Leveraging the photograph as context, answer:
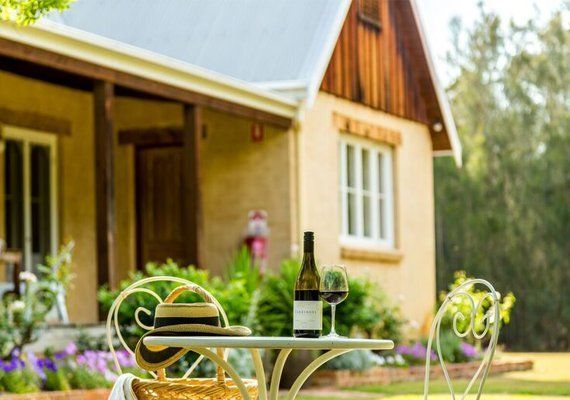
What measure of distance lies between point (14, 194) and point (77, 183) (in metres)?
1.04

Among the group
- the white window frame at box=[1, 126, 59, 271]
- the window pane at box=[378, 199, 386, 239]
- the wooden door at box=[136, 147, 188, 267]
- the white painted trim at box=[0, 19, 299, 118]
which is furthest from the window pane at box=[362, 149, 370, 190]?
the white window frame at box=[1, 126, 59, 271]

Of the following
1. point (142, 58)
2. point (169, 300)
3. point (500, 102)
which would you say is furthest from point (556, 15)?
point (169, 300)

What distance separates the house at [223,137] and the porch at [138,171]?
0.06 feet

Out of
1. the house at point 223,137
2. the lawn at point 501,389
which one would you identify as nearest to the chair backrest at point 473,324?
the lawn at point 501,389

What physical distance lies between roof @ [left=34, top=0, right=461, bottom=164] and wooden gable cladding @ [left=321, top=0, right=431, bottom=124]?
51 cm

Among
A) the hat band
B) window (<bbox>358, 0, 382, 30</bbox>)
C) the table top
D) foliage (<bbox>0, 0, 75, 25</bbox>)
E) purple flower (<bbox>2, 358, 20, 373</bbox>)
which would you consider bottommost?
purple flower (<bbox>2, 358, 20, 373</bbox>)

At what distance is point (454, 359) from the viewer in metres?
15.6

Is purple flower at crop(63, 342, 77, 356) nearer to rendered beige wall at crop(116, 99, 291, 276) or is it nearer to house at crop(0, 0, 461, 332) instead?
house at crop(0, 0, 461, 332)

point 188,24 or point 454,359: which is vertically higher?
point 188,24

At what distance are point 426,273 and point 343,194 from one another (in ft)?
9.39

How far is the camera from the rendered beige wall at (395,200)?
49.3 feet

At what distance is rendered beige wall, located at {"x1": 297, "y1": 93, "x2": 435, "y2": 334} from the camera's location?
15039mm

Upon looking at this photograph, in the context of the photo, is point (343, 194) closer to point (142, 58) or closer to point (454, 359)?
point (454, 359)

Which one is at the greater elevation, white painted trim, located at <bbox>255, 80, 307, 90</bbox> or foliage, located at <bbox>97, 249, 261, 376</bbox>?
white painted trim, located at <bbox>255, 80, 307, 90</bbox>
